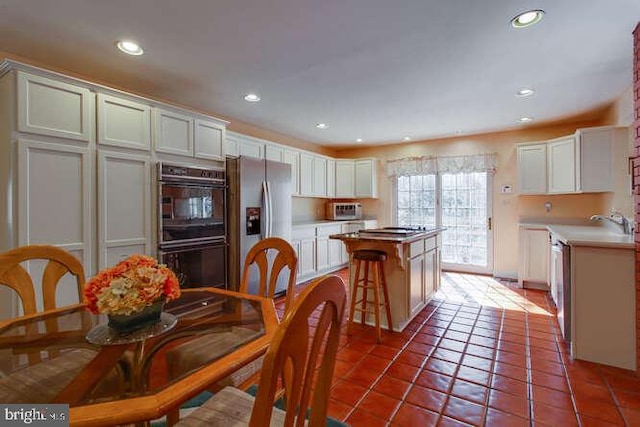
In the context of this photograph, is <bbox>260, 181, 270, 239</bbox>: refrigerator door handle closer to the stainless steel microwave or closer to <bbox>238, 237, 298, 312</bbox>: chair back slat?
<bbox>238, 237, 298, 312</bbox>: chair back slat

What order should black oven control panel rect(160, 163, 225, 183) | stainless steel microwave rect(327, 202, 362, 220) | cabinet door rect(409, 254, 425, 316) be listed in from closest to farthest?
black oven control panel rect(160, 163, 225, 183) < cabinet door rect(409, 254, 425, 316) < stainless steel microwave rect(327, 202, 362, 220)

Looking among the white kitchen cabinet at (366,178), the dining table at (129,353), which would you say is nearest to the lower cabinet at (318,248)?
the white kitchen cabinet at (366,178)

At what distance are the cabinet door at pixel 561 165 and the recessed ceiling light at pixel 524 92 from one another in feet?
3.70

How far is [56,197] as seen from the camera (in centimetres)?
219

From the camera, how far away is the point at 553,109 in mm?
3797

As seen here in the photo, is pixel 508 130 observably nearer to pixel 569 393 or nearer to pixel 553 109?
pixel 553 109

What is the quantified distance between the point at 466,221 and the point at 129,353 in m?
5.28

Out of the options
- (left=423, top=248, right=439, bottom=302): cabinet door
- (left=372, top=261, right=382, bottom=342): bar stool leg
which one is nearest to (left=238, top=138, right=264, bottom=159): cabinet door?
(left=372, top=261, right=382, bottom=342): bar stool leg

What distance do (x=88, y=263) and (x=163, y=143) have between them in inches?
47.0

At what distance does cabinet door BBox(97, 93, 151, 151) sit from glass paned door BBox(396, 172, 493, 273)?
441cm

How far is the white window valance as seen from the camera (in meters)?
4.98

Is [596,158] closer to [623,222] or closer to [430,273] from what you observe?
[623,222]

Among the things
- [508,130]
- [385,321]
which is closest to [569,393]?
[385,321]

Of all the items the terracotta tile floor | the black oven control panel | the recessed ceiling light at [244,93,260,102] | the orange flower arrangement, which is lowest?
the terracotta tile floor
